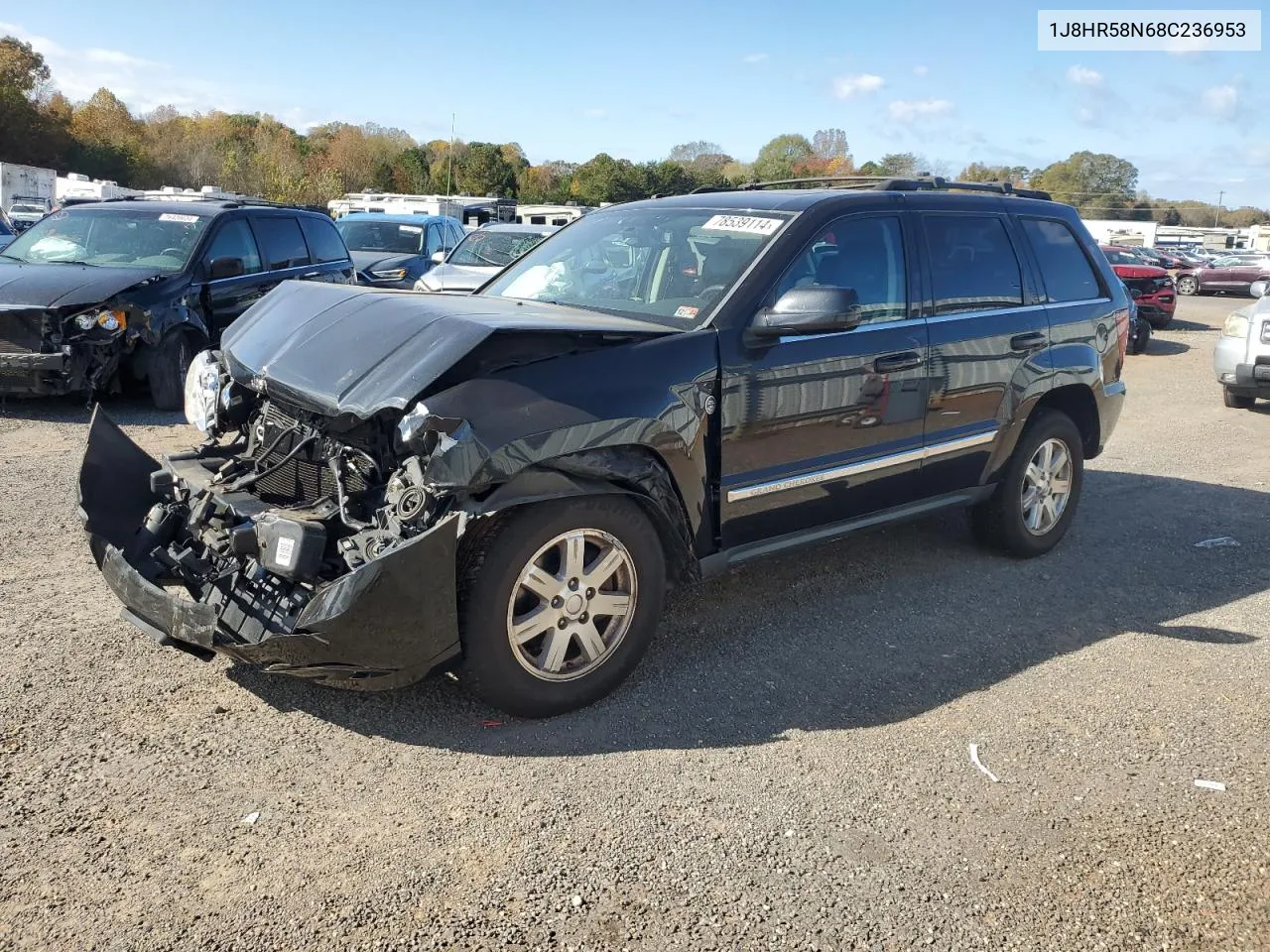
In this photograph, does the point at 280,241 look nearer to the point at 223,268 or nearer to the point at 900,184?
the point at 223,268

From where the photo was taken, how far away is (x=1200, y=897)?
9.73 ft

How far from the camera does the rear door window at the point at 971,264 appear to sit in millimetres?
5113

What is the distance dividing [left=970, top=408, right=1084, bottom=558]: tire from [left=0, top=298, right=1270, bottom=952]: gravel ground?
0.60 m

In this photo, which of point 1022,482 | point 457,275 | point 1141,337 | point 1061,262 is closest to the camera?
point 1022,482

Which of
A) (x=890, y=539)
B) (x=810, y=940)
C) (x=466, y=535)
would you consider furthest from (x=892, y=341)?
(x=810, y=940)

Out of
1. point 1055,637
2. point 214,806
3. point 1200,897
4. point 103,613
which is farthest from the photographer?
point 1055,637

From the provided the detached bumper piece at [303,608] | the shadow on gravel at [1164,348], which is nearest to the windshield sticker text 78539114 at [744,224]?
the detached bumper piece at [303,608]

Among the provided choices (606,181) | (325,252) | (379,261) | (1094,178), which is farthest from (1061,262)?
(1094,178)

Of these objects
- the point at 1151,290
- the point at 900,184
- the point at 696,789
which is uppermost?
the point at 900,184

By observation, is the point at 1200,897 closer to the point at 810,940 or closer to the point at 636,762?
the point at 810,940

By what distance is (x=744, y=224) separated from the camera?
4.62 metres

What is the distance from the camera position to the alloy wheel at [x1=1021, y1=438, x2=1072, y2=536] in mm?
5859

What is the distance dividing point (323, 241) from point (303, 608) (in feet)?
29.1

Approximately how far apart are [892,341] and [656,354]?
1391 millimetres
